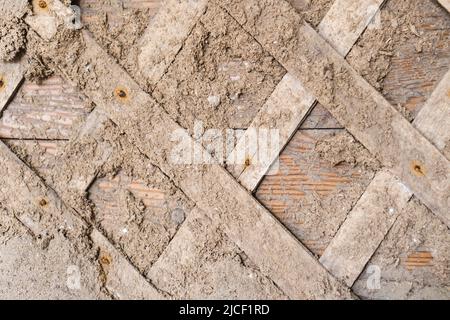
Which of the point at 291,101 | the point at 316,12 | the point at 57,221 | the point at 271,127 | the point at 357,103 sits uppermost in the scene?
the point at 316,12

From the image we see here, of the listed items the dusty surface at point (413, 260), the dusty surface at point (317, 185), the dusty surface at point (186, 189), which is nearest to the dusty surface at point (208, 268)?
the dusty surface at point (186, 189)

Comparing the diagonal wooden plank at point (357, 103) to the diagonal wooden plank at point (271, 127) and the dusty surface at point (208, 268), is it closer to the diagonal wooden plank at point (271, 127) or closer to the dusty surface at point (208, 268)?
the diagonal wooden plank at point (271, 127)

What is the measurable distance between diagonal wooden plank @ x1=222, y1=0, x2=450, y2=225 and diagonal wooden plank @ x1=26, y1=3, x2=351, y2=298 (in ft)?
1.40

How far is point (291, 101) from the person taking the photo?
5.46ft

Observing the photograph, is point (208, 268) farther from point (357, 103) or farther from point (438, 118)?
point (438, 118)

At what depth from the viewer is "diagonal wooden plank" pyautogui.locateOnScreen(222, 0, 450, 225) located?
1627mm

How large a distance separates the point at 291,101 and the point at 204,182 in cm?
42

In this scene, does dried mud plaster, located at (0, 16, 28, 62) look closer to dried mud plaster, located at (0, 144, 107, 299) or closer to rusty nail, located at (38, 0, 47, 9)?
rusty nail, located at (38, 0, 47, 9)

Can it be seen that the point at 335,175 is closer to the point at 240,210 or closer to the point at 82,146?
the point at 240,210

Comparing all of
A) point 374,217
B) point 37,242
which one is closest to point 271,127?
point 374,217

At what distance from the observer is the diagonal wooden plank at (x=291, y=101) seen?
1631 millimetres

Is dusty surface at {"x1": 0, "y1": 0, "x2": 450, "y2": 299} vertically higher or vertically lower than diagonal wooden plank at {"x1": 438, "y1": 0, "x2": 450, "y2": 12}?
lower

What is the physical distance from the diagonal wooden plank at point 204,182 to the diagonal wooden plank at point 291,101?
7 centimetres

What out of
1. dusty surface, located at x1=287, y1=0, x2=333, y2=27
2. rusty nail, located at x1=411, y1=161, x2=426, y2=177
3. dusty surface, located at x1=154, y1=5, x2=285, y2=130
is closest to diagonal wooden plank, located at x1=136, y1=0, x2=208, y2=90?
dusty surface, located at x1=154, y1=5, x2=285, y2=130
